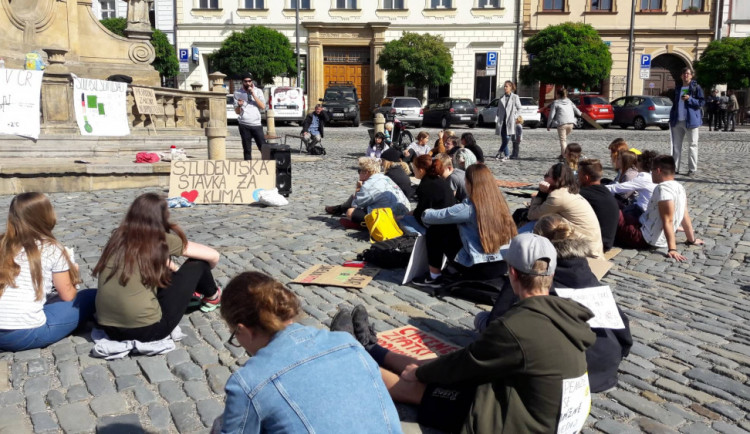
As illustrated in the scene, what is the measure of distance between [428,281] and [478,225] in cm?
84

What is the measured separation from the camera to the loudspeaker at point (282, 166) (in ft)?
35.4

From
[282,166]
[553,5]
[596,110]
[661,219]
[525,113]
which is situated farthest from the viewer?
[553,5]

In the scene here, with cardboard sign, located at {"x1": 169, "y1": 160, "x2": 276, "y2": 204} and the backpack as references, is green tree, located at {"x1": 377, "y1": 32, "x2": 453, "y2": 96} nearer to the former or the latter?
cardboard sign, located at {"x1": 169, "y1": 160, "x2": 276, "y2": 204}

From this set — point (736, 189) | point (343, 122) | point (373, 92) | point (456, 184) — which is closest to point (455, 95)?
point (373, 92)

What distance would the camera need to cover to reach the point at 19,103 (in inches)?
447

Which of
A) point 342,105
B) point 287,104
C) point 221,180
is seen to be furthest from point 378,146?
point 287,104

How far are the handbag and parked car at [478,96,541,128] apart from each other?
22.2 m

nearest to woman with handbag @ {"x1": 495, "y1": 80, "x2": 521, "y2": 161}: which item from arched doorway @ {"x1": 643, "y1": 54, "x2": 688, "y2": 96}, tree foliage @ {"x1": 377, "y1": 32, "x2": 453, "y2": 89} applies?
tree foliage @ {"x1": 377, "y1": 32, "x2": 453, "y2": 89}

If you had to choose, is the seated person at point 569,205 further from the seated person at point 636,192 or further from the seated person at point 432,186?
the seated person at point 636,192

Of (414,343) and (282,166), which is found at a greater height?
(282,166)

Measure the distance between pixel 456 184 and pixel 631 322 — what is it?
2.95 m

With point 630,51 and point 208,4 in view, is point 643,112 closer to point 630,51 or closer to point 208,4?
point 630,51

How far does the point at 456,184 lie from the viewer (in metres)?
7.92

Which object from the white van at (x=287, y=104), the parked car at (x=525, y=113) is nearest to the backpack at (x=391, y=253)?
the parked car at (x=525, y=113)
